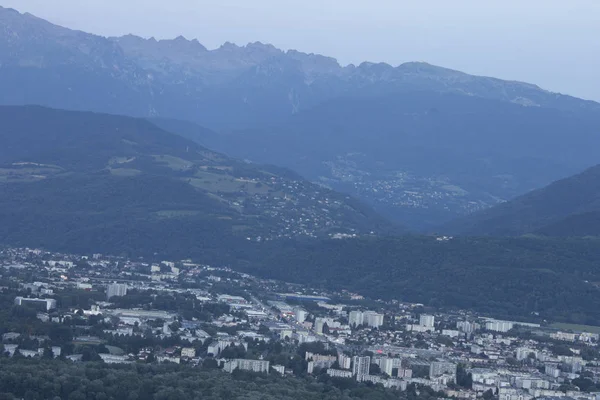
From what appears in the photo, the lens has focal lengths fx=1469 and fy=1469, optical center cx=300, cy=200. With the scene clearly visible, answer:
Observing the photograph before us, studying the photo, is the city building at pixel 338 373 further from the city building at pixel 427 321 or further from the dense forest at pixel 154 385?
the city building at pixel 427 321

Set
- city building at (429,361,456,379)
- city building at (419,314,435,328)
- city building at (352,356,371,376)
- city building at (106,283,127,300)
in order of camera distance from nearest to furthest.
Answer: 1. city building at (352,356,371,376)
2. city building at (429,361,456,379)
3. city building at (106,283,127,300)
4. city building at (419,314,435,328)

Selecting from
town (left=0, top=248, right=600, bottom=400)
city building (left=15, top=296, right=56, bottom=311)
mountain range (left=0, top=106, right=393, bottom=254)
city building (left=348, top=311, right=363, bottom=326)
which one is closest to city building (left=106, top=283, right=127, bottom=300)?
town (left=0, top=248, right=600, bottom=400)

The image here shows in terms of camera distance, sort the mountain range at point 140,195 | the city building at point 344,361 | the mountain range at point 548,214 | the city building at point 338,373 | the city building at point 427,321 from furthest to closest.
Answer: the mountain range at point 548,214 → the mountain range at point 140,195 → the city building at point 427,321 → the city building at point 344,361 → the city building at point 338,373

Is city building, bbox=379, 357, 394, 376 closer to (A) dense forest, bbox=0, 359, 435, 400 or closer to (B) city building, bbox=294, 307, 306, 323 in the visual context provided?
(A) dense forest, bbox=0, 359, 435, 400

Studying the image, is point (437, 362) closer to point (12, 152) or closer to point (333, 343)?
point (333, 343)

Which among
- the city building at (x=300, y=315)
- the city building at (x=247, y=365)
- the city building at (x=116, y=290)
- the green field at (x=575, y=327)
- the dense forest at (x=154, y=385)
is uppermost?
the city building at (x=116, y=290)

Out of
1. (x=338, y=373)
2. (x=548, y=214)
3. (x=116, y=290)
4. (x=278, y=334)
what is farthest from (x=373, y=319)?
(x=548, y=214)


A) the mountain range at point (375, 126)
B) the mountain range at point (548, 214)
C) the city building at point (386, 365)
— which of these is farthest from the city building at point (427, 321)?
the mountain range at point (375, 126)
